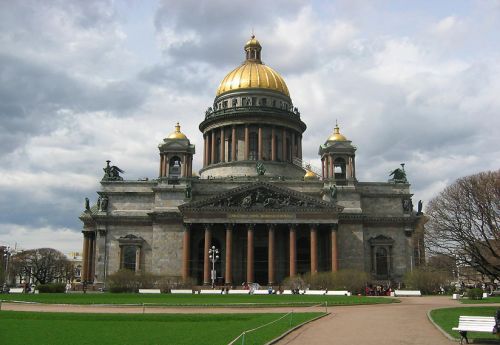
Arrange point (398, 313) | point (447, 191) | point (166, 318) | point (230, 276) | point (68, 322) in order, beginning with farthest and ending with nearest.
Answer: point (230, 276)
point (447, 191)
point (398, 313)
point (166, 318)
point (68, 322)

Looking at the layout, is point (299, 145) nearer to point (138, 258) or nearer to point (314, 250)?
point (314, 250)

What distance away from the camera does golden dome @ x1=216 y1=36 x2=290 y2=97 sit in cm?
9812

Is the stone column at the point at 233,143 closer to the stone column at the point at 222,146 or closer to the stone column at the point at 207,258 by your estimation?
the stone column at the point at 222,146

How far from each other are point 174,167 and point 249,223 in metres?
→ 18.1

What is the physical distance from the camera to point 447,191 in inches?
1908

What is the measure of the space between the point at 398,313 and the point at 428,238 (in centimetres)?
1528

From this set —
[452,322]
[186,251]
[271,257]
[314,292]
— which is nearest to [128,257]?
[186,251]

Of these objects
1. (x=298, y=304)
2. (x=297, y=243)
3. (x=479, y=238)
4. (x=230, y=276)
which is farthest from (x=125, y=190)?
(x=479, y=238)

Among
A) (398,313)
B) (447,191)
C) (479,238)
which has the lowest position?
(398,313)

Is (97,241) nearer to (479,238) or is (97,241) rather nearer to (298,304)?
(298,304)

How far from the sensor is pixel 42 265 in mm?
129750

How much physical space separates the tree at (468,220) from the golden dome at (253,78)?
54.2 metres

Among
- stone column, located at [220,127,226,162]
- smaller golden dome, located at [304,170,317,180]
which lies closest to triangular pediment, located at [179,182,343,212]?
smaller golden dome, located at [304,170,317,180]

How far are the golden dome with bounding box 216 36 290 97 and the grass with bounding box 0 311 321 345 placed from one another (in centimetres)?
6957
